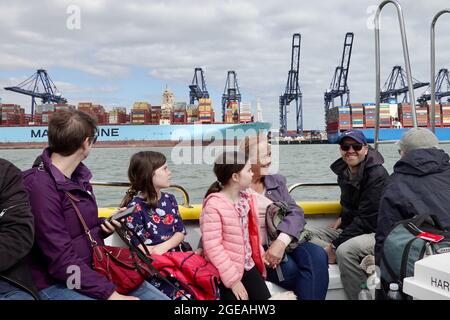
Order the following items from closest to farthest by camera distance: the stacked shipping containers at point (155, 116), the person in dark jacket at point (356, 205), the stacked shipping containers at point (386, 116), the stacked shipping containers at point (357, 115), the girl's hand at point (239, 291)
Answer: the girl's hand at point (239, 291) → the person in dark jacket at point (356, 205) → the stacked shipping containers at point (386, 116) → the stacked shipping containers at point (357, 115) → the stacked shipping containers at point (155, 116)

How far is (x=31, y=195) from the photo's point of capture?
1.50m

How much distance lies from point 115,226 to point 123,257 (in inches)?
5.0

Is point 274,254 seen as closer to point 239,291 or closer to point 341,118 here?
point 239,291

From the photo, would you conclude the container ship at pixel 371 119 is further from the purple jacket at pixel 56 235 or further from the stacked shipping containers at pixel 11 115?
the purple jacket at pixel 56 235

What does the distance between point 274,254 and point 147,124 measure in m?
44.1

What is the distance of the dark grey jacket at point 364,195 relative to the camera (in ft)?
7.75

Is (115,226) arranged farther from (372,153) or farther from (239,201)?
(372,153)

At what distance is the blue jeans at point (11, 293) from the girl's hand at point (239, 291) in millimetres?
803

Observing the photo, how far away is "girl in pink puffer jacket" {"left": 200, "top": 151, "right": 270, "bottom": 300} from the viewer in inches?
72.0

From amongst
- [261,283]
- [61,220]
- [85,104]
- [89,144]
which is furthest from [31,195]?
[85,104]

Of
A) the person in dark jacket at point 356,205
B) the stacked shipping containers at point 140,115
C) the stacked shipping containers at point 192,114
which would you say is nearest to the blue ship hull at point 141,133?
the stacked shipping containers at point 140,115

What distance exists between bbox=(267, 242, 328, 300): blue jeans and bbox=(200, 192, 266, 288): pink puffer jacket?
12.8 inches

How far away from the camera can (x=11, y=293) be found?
1372mm

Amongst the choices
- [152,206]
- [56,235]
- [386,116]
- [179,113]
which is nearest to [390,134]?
[386,116]
